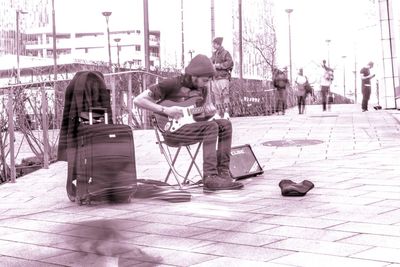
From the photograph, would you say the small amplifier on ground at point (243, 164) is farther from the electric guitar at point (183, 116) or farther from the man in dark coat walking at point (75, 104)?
the man in dark coat walking at point (75, 104)

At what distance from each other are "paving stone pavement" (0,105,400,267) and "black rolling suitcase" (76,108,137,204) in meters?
0.11

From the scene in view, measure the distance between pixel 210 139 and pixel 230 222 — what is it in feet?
3.99

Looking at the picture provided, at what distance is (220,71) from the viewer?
1103cm

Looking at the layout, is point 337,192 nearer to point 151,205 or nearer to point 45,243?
point 151,205

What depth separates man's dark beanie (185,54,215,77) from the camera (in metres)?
4.61

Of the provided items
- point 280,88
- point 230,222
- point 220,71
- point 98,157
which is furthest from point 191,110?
point 280,88

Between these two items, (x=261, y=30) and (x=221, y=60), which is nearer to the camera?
(x=261, y=30)

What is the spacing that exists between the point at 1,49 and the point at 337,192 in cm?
315

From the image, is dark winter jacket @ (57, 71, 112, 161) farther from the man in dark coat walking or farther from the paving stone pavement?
the paving stone pavement

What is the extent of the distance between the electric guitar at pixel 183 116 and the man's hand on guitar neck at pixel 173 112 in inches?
1.0

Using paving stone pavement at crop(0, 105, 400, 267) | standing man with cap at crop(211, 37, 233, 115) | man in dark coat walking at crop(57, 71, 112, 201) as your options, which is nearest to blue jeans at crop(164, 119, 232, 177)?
paving stone pavement at crop(0, 105, 400, 267)

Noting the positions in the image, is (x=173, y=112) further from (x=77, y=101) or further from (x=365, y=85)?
(x=365, y=85)

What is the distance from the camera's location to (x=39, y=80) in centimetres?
702

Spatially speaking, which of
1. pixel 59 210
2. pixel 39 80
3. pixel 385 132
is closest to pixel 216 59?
pixel 385 132
